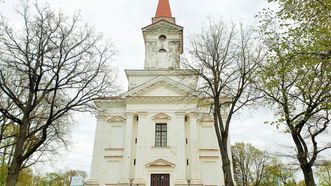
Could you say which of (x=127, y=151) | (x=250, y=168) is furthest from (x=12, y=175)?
(x=250, y=168)

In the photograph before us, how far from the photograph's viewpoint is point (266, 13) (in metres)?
9.09

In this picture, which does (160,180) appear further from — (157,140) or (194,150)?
(194,150)

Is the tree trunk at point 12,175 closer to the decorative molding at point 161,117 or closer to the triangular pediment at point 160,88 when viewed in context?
the decorative molding at point 161,117

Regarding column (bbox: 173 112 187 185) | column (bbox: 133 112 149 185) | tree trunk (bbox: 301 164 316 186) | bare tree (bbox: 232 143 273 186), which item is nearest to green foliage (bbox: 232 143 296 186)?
bare tree (bbox: 232 143 273 186)

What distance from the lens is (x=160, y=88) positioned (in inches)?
992

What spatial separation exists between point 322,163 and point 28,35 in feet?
50.3

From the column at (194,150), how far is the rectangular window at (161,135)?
2185 millimetres

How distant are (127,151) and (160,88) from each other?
20.2 ft

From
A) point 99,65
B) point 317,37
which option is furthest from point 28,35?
point 317,37

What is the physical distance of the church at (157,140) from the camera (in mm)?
22500

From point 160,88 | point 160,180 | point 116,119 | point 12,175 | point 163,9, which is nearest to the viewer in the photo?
point 12,175

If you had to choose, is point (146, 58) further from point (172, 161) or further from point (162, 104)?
point (172, 161)

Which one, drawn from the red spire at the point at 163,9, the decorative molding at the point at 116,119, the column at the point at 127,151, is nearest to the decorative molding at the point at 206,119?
the column at the point at 127,151

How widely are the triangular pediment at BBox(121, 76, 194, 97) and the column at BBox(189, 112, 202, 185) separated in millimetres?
2491
